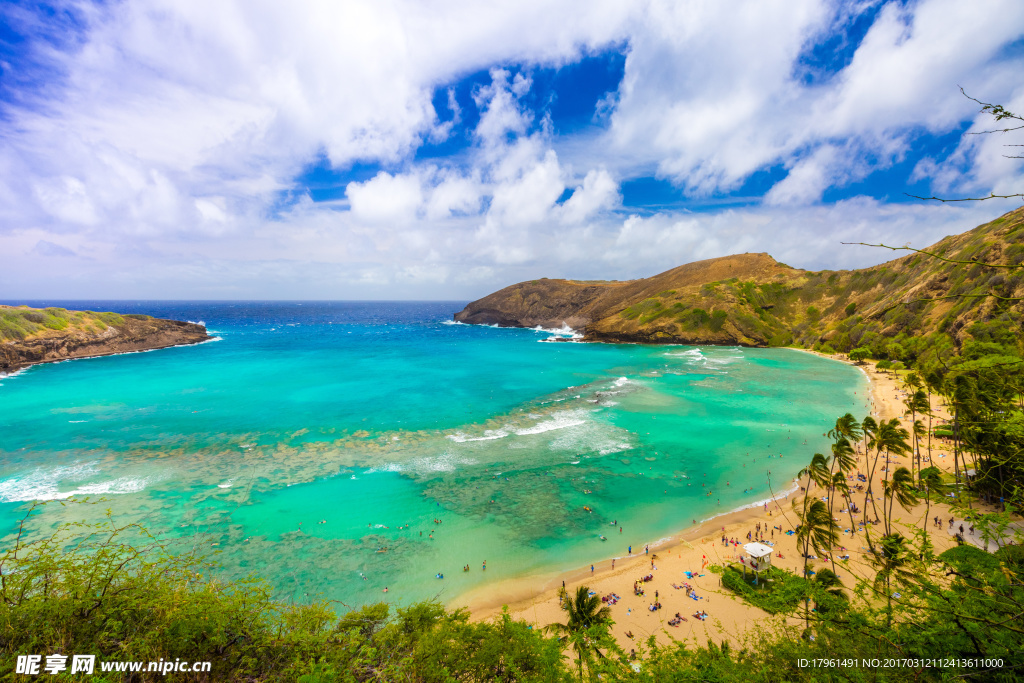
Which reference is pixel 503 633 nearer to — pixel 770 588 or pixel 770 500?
pixel 770 588

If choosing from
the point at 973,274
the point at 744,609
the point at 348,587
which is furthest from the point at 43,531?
the point at 973,274

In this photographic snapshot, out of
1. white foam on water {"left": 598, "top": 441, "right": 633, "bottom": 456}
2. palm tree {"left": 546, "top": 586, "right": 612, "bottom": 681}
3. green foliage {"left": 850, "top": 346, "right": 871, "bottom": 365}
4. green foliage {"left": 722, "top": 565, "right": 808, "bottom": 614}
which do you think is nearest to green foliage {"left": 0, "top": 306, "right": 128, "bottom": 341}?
white foam on water {"left": 598, "top": 441, "right": 633, "bottom": 456}

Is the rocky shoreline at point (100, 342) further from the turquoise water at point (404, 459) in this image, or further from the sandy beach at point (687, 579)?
the sandy beach at point (687, 579)

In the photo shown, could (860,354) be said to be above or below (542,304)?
below

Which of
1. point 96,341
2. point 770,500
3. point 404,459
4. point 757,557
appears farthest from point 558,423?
point 96,341

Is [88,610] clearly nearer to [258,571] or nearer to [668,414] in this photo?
[258,571]

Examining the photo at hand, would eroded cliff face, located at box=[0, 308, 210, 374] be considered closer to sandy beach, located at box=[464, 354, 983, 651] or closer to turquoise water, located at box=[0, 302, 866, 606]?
turquoise water, located at box=[0, 302, 866, 606]

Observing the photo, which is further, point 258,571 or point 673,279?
point 673,279
